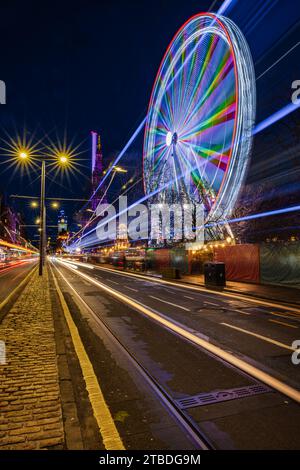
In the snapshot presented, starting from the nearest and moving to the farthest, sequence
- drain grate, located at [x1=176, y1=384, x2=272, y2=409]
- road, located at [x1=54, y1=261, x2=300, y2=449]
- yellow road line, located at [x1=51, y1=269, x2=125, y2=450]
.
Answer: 1. yellow road line, located at [x1=51, y1=269, x2=125, y2=450]
2. road, located at [x1=54, y1=261, x2=300, y2=449]
3. drain grate, located at [x1=176, y1=384, x2=272, y2=409]

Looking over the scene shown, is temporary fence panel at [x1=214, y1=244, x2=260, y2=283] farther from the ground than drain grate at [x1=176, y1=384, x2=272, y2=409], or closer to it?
farther from the ground

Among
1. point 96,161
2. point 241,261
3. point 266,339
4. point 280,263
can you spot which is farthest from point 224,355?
point 96,161

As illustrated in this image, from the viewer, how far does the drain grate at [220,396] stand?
432 cm

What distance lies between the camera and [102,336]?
7.94 m

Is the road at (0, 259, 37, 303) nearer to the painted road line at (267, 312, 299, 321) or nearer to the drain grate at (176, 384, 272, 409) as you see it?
the painted road line at (267, 312, 299, 321)

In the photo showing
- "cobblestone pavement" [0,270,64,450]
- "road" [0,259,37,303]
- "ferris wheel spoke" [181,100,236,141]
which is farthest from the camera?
"ferris wheel spoke" [181,100,236,141]

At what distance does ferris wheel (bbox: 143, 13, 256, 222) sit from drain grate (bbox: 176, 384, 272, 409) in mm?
14714

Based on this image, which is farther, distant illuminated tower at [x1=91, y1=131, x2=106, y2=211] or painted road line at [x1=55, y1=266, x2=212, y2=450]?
distant illuminated tower at [x1=91, y1=131, x2=106, y2=211]

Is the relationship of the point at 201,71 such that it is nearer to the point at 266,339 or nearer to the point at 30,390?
the point at 266,339

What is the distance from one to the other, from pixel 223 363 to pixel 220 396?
4.57 feet

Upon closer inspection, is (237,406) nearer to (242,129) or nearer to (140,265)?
(242,129)

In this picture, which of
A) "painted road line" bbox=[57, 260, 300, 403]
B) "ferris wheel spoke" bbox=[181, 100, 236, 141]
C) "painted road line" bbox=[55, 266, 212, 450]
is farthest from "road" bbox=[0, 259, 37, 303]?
"ferris wheel spoke" bbox=[181, 100, 236, 141]

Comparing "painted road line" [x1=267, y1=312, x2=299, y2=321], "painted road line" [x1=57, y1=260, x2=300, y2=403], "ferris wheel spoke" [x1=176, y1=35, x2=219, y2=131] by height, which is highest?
"ferris wheel spoke" [x1=176, y1=35, x2=219, y2=131]

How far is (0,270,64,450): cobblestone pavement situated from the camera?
10.7ft
